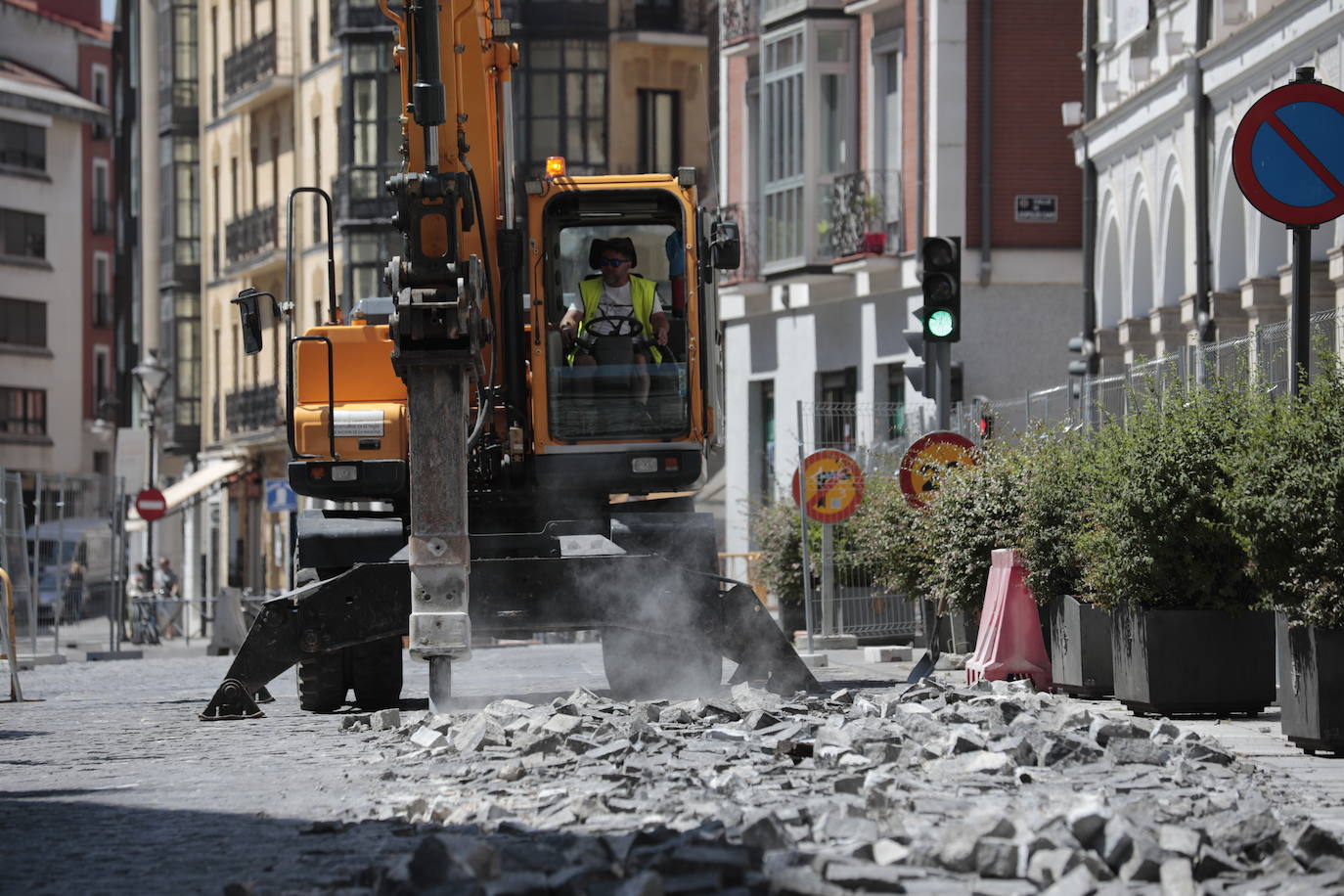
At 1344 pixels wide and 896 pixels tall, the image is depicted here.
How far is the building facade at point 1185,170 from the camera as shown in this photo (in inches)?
996

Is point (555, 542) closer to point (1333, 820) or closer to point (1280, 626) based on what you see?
point (1280, 626)

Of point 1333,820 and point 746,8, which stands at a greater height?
point 746,8

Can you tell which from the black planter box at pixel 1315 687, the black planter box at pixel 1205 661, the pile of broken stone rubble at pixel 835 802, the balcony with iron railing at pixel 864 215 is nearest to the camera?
the pile of broken stone rubble at pixel 835 802

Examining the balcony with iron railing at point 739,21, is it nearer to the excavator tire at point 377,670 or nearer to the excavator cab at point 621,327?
the excavator cab at point 621,327

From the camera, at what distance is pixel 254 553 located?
60.8 metres

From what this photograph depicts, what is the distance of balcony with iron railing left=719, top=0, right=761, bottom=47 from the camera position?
41.2 metres

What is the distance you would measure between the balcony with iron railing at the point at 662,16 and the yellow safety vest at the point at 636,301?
36015mm

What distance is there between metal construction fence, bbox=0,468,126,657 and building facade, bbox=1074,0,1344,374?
12.8 metres

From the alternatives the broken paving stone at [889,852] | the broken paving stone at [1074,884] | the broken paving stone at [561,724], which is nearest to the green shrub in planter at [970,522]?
the broken paving stone at [561,724]

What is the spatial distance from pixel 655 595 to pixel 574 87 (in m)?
37.8

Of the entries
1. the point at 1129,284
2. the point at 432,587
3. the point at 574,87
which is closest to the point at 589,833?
the point at 432,587

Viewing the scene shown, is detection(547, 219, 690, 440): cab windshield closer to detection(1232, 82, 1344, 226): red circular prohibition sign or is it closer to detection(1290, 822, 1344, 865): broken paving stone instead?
detection(1232, 82, 1344, 226): red circular prohibition sign

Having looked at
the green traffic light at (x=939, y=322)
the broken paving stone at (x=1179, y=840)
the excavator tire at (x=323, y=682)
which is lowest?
the excavator tire at (x=323, y=682)

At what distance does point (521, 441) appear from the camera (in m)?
17.5
